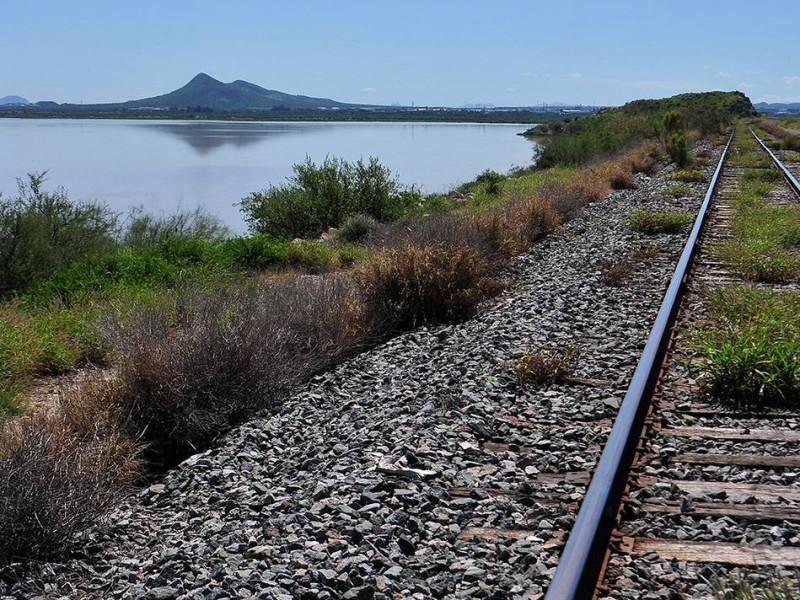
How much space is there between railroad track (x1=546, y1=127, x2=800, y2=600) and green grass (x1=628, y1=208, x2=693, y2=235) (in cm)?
861

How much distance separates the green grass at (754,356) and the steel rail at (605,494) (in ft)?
1.45

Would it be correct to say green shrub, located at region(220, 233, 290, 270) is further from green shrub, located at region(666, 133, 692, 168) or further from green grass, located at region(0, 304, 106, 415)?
green shrub, located at region(666, 133, 692, 168)

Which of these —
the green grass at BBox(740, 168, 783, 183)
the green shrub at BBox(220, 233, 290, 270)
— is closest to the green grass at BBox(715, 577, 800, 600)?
the green shrub at BBox(220, 233, 290, 270)

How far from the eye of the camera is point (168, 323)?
897cm

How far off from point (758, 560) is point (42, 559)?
12.5ft

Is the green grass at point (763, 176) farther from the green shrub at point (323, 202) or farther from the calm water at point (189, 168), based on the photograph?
the calm water at point (189, 168)

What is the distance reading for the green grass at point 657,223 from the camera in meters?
15.6

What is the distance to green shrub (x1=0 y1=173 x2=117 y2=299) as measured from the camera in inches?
666

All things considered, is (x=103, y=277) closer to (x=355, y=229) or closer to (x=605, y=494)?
(x=355, y=229)

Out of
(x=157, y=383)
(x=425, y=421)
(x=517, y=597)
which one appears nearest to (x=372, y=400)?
(x=425, y=421)

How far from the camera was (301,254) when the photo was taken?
55.8ft

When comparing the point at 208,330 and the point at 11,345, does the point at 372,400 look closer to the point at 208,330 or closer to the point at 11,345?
the point at 208,330

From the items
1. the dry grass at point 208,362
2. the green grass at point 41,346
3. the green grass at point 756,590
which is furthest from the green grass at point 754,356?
the green grass at point 41,346

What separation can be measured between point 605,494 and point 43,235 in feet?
52.5
